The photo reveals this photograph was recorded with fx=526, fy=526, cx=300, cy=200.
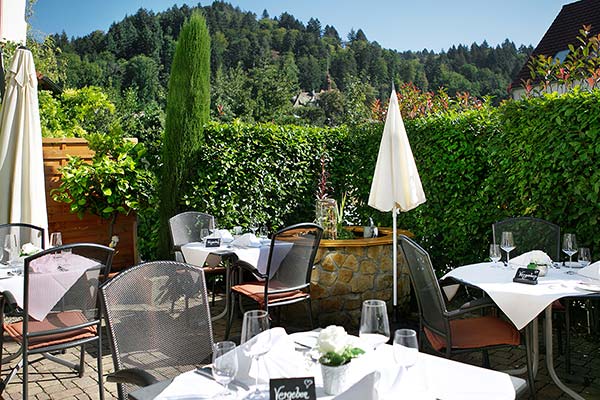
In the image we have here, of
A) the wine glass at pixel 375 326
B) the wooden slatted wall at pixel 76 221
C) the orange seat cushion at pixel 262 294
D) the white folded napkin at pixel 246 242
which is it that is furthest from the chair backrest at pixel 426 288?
the wooden slatted wall at pixel 76 221

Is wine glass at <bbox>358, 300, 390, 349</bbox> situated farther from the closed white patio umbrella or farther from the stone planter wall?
the stone planter wall

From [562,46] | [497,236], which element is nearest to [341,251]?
[497,236]

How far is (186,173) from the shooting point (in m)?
6.22

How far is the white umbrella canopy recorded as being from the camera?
15.1 ft

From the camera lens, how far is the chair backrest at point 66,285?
10.3 ft

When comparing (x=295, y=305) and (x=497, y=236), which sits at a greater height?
(x=497, y=236)

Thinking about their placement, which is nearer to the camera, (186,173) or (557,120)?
(557,120)

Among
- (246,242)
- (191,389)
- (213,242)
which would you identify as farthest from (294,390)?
(213,242)

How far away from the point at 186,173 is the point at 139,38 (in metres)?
17.2

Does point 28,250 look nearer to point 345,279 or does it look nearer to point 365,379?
point 345,279

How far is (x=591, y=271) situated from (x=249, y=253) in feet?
8.57

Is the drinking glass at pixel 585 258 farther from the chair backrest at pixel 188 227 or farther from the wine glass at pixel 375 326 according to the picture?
the chair backrest at pixel 188 227

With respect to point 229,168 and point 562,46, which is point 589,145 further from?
point 562,46

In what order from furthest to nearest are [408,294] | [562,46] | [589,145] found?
1. [562,46]
2. [408,294]
3. [589,145]
